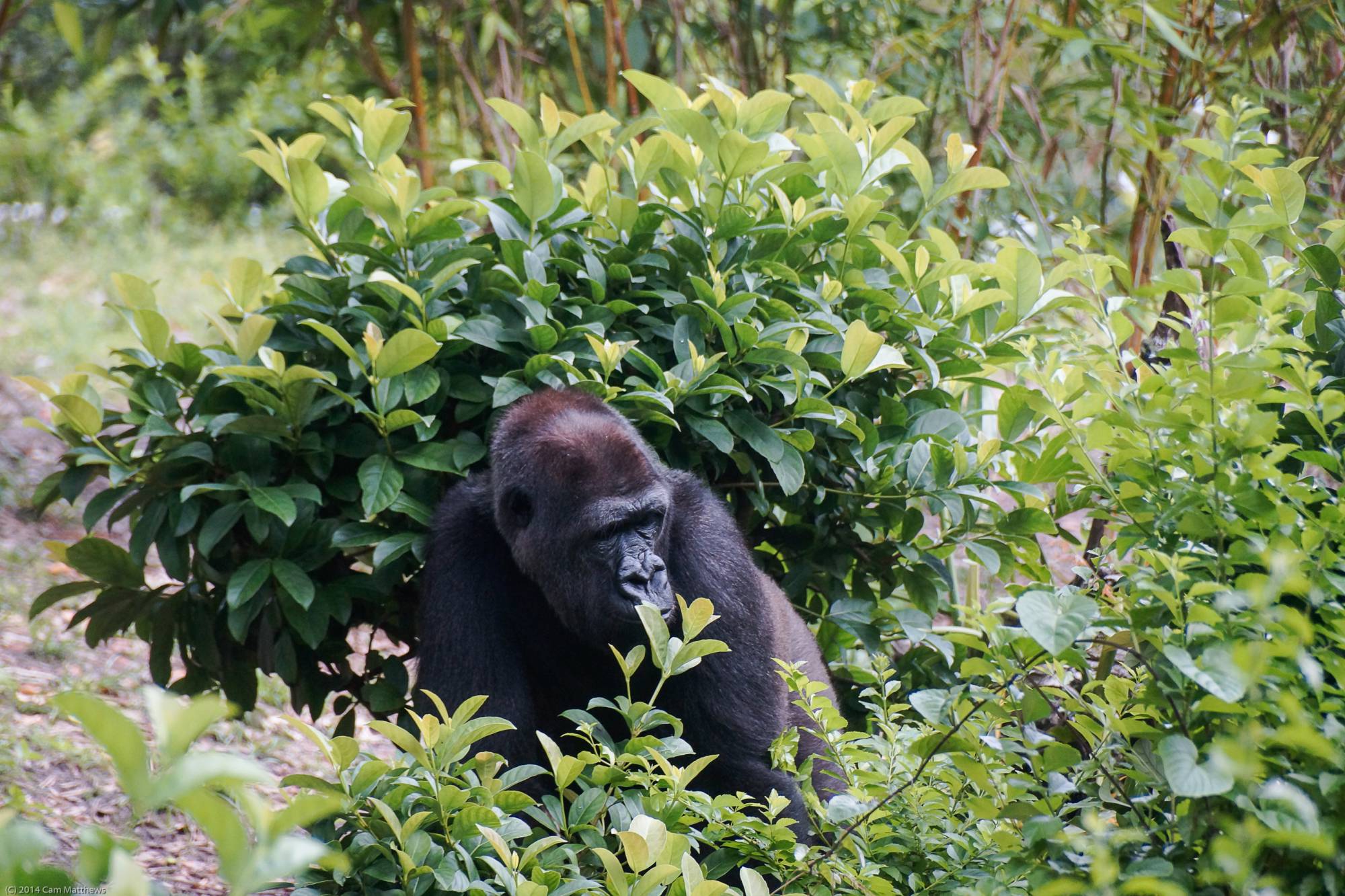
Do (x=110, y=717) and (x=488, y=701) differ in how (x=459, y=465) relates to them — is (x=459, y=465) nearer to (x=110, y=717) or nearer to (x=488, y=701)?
(x=488, y=701)

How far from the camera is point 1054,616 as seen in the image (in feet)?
5.67

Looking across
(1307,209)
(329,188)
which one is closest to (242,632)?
(329,188)

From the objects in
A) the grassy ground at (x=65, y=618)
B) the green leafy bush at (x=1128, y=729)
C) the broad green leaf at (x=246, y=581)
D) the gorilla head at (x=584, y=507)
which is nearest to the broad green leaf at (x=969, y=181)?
the green leafy bush at (x=1128, y=729)

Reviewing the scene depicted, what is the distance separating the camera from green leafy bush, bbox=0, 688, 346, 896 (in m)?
0.99

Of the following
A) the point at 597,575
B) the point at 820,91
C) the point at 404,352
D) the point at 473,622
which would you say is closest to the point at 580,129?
the point at 820,91

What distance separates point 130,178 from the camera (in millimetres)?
13141

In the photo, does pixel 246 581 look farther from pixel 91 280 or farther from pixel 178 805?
pixel 91 280

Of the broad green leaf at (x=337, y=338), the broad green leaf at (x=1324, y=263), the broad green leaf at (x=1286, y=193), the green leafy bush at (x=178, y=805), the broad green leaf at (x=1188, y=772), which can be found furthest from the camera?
the broad green leaf at (x=337, y=338)

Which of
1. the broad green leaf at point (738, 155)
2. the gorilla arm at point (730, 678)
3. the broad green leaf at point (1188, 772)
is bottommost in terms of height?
the gorilla arm at point (730, 678)

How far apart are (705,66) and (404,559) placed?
3.87 metres

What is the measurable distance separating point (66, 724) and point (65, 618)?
138cm

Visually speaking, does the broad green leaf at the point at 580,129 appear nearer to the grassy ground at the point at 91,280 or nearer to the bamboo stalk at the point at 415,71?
the bamboo stalk at the point at 415,71

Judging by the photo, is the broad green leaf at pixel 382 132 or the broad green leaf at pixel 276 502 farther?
the broad green leaf at pixel 382 132

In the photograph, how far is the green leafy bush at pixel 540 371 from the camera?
125 inches
